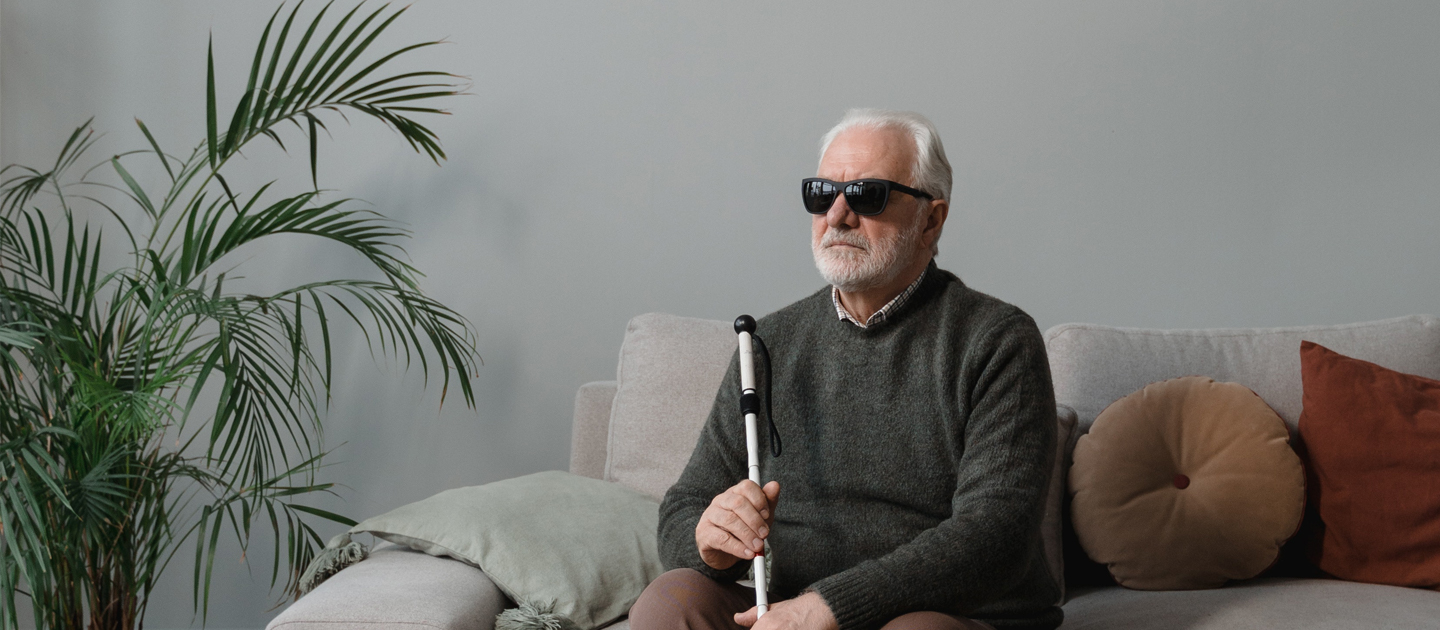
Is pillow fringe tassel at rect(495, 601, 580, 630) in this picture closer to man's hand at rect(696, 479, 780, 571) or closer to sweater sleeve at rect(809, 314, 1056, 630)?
man's hand at rect(696, 479, 780, 571)

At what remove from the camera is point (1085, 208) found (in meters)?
2.52

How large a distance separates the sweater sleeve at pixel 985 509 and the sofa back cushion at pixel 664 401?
2.31ft

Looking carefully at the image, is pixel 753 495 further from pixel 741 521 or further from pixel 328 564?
pixel 328 564

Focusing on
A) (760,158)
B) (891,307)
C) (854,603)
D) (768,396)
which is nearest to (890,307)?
(891,307)

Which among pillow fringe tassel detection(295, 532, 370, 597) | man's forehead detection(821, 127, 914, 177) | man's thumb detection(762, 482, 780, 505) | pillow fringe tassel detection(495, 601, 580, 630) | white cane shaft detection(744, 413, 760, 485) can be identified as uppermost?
man's forehead detection(821, 127, 914, 177)

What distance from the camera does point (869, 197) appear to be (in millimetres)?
1421

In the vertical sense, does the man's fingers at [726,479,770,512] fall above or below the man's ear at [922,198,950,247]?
below

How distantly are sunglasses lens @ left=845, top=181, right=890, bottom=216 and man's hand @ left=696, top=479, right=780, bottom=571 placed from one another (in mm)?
416

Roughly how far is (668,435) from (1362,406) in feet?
4.10

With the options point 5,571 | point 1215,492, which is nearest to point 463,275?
point 5,571

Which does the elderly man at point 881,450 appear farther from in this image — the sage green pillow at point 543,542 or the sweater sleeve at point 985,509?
the sage green pillow at point 543,542

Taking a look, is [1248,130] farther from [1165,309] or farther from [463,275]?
[463,275]

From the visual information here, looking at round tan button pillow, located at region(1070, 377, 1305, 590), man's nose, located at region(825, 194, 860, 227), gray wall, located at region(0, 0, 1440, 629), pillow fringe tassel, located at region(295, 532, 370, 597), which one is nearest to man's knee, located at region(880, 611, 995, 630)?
man's nose, located at region(825, 194, 860, 227)

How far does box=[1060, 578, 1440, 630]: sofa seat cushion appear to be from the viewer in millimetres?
1485
